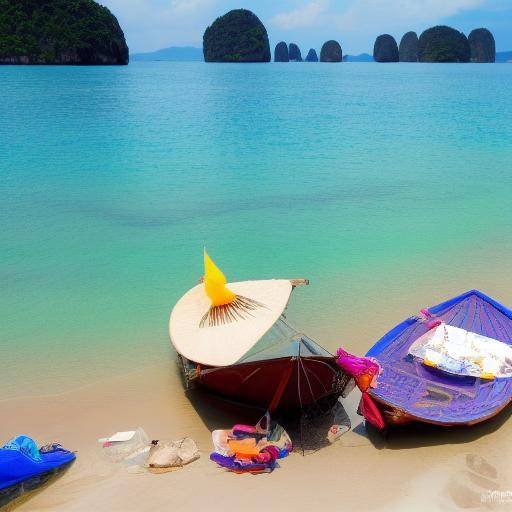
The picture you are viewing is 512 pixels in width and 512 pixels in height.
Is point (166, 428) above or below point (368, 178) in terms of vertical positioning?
below

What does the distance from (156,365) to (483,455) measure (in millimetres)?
5504

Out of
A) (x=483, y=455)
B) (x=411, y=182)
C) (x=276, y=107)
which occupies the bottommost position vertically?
(x=483, y=455)

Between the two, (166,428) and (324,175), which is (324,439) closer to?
(166,428)

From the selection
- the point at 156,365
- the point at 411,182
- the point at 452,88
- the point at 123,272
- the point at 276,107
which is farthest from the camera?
the point at 452,88

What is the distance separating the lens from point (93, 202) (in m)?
20.4

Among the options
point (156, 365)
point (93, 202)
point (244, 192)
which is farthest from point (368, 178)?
point (156, 365)

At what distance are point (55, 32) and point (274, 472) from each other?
373 feet

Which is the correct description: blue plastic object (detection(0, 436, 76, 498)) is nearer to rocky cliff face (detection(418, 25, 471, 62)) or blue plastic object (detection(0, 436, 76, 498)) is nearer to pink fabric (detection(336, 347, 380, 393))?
pink fabric (detection(336, 347, 380, 393))

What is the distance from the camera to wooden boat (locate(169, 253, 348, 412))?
25.3ft

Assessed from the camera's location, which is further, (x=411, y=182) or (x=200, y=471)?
(x=411, y=182)

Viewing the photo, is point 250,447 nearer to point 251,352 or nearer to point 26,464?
point 251,352

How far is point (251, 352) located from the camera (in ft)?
26.8

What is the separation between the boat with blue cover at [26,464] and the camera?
6.71m

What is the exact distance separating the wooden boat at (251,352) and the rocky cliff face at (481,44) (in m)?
209
